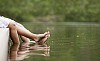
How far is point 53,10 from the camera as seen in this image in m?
25.9

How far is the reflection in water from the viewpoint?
4.73m

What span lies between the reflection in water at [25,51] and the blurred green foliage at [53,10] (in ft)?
61.4

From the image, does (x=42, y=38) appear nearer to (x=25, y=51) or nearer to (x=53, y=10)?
(x=25, y=51)

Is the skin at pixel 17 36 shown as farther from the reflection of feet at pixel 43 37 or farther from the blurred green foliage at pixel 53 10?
the blurred green foliage at pixel 53 10

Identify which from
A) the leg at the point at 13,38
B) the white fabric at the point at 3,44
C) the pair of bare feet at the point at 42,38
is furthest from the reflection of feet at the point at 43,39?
the white fabric at the point at 3,44

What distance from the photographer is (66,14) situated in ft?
83.4

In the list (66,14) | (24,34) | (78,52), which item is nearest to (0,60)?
(78,52)

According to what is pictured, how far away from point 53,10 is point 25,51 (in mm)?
20622

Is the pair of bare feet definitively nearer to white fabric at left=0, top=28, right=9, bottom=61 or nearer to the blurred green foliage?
white fabric at left=0, top=28, right=9, bottom=61

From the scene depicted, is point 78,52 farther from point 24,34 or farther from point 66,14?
point 66,14

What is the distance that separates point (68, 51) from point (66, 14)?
2024cm

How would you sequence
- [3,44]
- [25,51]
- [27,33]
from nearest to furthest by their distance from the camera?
[3,44], [25,51], [27,33]

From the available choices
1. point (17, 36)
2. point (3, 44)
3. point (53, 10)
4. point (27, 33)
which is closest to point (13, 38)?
point (17, 36)

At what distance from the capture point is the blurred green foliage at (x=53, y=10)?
2491 centimetres
